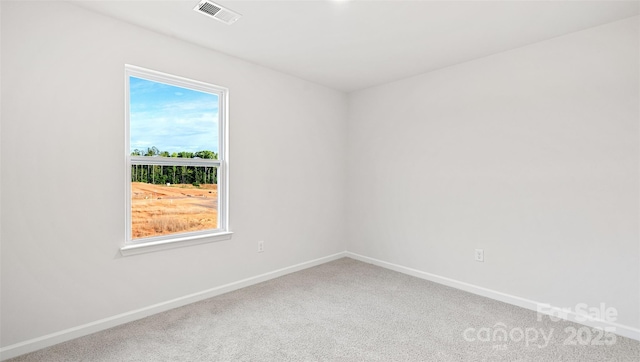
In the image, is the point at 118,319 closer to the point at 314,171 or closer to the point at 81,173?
the point at 81,173

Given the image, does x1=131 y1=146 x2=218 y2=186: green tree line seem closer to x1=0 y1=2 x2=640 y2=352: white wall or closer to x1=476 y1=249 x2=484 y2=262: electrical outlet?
x1=0 y1=2 x2=640 y2=352: white wall

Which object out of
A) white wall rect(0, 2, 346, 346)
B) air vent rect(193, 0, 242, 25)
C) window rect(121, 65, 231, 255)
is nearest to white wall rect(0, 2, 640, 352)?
white wall rect(0, 2, 346, 346)

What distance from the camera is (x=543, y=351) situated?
2082 mm

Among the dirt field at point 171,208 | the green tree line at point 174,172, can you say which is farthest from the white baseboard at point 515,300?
the green tree line at point 174,172

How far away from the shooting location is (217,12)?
2.27 m

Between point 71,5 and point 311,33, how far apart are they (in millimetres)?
1766

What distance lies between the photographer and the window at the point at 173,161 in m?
2.59

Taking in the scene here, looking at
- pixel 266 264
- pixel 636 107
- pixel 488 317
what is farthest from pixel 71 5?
pixel 636 107

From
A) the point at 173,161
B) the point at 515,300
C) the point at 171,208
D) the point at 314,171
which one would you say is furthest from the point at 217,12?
the point at 515,300

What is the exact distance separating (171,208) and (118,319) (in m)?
0.97

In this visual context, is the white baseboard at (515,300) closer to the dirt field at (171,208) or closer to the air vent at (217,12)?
the dirt field at (171,208)

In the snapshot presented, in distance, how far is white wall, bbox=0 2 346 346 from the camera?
2.00 metres

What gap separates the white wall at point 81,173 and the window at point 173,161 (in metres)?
0.10

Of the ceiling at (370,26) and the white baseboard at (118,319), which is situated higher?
the ceiling at (370,26)
